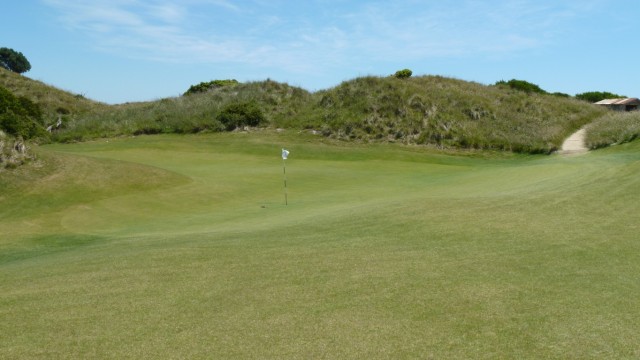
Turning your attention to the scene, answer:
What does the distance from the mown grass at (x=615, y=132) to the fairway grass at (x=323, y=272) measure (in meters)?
17.3

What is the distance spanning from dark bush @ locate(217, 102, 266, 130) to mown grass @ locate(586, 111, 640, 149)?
21691mm

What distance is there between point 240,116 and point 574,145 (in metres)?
22.1

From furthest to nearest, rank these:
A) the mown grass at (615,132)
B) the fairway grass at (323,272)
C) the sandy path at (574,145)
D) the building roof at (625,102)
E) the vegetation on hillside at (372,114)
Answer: the building roof at (625,102)
the vegetation on hillside at (372,114)
the sandy path at (574,145)
the mown grass at (615,132)
the fairway grass at (323,272)

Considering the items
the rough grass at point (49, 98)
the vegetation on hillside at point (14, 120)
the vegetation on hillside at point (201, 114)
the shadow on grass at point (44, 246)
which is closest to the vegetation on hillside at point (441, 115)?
the vegetation on hillside at point (201, 114)

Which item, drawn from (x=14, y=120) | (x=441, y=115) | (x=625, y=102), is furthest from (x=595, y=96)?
(x=14, y=120)

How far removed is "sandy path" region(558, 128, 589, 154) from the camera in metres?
33.7

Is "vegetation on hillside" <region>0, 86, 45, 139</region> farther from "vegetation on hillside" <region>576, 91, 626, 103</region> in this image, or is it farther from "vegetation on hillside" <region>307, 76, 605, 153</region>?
"vegetation on hillside" <region>576, 91, 626, 103</region>

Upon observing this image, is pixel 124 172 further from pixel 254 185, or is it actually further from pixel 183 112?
pixel 183 112

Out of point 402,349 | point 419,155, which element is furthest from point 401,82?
point 402,349

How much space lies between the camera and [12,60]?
340ft

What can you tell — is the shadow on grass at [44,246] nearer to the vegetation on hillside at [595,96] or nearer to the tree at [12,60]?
the vegetation on hillside at [595,96]

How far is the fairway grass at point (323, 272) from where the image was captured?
5945 millimetres

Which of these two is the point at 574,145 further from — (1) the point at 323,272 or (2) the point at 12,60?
(2) the point at 12,60

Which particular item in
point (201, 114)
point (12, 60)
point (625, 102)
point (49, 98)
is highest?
point (12, 60)
